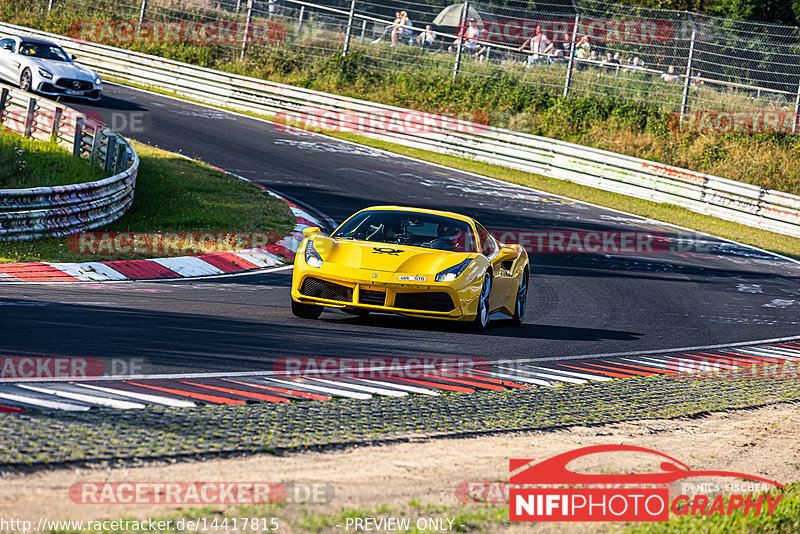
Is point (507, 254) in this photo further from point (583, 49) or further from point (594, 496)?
point (583, 49)

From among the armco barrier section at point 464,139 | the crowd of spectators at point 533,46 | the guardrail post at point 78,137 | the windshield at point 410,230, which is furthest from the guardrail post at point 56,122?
the crowd of spectators at point 533,46

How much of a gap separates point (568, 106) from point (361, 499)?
27.3m

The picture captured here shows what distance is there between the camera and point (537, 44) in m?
30.0

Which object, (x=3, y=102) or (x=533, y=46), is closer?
(x=3, y=102)

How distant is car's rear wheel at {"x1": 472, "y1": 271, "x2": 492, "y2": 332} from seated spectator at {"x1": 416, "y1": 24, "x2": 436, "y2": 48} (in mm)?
21668

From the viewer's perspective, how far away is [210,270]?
45.7 feet

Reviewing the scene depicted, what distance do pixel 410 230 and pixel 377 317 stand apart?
107cm

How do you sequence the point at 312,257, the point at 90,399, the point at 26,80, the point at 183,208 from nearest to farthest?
the point at 90,399 < the point at 312,257 < the point at 183,208 < the point at 26,80

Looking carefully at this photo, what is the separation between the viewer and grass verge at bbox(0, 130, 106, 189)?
51.6 ft

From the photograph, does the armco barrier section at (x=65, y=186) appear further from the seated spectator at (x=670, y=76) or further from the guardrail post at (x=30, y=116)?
the seated spectator at (x=670, y=76)

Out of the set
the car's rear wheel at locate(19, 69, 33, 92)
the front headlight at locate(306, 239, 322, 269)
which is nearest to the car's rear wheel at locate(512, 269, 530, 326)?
the front headlight at locate(306, 239, 322, 269)

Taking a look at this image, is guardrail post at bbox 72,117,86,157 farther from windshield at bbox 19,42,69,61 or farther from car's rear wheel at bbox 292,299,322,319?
windshield at bbox 19,42,69,61

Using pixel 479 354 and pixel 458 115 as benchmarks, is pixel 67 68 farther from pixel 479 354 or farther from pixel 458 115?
pixel 479 354

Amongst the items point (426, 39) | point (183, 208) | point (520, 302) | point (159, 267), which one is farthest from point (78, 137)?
point (426, 39)
